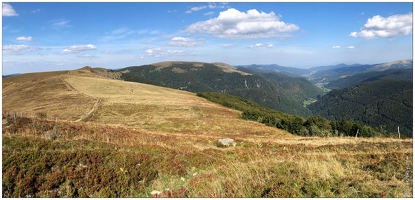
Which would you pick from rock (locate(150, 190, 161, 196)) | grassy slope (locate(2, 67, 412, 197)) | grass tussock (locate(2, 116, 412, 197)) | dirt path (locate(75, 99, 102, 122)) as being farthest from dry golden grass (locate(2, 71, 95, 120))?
rock (locate(150, 190, 161, 196))

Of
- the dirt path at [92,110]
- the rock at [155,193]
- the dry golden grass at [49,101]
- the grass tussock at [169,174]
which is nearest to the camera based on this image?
the grass tussock at [169,174]

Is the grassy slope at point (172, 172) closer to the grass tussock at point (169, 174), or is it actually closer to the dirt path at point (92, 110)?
the grass tussock at point (169, 174)

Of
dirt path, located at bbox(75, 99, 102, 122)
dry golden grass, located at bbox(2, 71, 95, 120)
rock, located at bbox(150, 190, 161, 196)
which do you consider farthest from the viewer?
dry golden grass, located at bbox(2, 71, 95, 120)

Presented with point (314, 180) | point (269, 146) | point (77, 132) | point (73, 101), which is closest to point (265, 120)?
point (73, 101)

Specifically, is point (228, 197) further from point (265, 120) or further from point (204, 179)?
point (265, 120)

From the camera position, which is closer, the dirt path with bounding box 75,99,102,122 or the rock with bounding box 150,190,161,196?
the rock with bounding box 150,190,161,196

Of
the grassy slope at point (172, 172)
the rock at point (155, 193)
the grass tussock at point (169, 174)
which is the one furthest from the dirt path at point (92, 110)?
the rock at point (155, 193)

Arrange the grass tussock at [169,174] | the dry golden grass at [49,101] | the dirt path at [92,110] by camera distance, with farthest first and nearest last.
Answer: the dry golden grass at [49,101] → the dirt path at [92,110] → the grass tussock at [169,174]

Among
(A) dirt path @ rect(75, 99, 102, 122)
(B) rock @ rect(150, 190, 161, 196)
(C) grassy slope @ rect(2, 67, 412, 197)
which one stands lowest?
(A) dirt path @ rect(75, 99, 102, 122)

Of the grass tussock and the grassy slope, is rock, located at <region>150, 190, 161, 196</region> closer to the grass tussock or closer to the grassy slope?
the grass tussock

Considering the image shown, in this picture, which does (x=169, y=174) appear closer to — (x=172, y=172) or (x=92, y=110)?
(x=172, y=172)

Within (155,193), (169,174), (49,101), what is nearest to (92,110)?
(49,101)

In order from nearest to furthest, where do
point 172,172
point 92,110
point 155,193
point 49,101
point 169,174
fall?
1. point 155,193
2. point 169,174
3. point 172,172
4. point 92,110
5. point 49,101

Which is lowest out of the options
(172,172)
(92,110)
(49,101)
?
(92,110)
